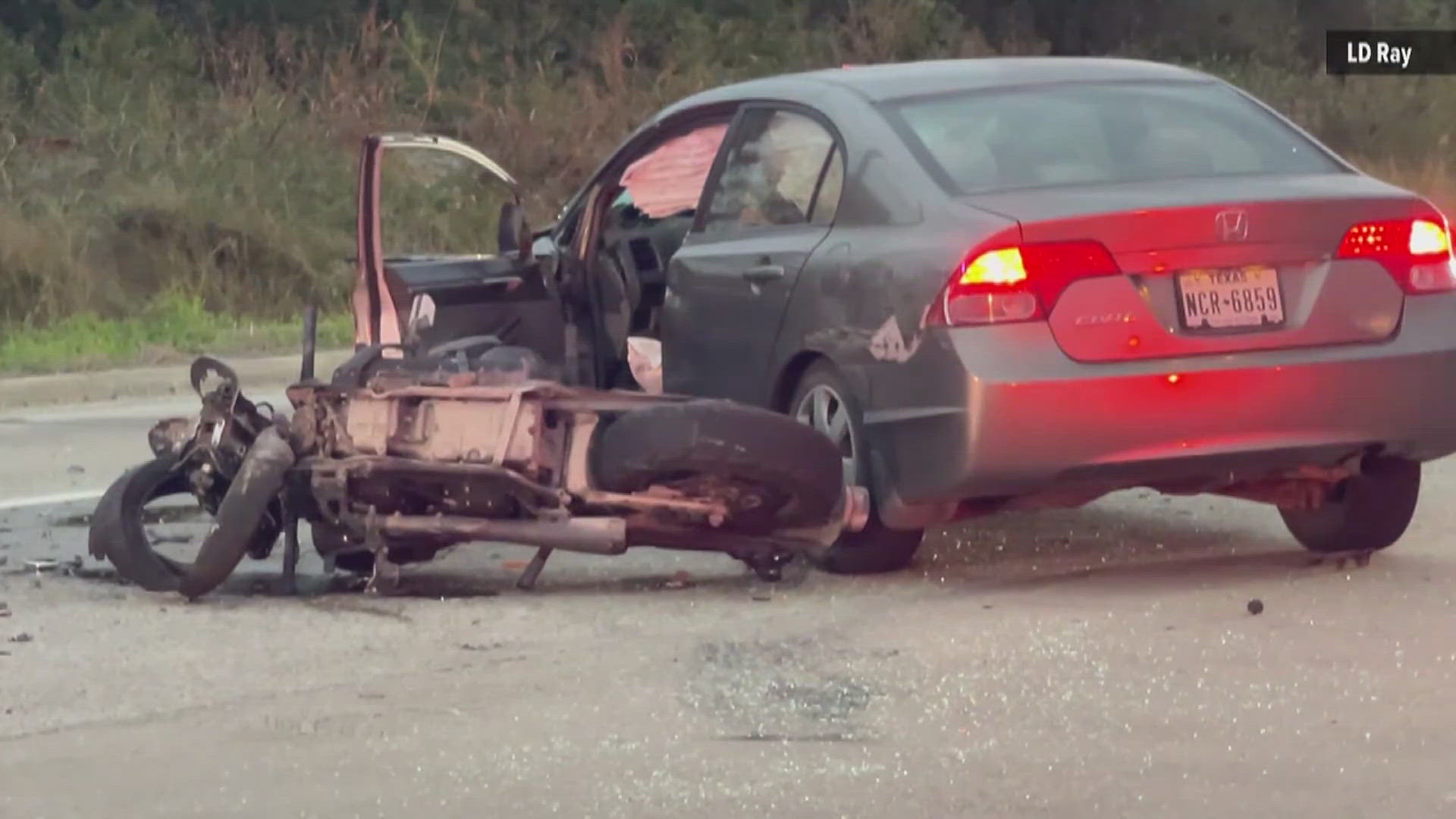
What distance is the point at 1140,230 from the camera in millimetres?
6750

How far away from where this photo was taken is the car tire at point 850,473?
715 centimetres

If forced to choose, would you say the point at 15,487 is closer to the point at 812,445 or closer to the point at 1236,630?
the point at 812,445

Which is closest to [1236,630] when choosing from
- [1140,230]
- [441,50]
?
[1140,230]

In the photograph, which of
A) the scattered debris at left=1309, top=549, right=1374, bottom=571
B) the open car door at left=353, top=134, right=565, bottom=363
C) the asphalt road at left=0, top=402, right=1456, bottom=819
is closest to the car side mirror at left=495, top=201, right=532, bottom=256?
the open car door at left=353, top=134, right=565, bottom=363

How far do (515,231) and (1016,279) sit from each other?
2496mm

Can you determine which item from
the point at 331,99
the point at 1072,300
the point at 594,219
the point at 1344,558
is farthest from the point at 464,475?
the point at 331,99

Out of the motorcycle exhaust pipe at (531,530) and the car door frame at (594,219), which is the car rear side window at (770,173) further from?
the motorcycle exhaust pipe at (531,530)

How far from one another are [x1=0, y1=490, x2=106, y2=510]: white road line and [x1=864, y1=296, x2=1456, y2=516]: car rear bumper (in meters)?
3.94

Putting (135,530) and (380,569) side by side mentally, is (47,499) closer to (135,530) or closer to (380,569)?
(135,530)

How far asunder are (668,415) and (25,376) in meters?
7.74

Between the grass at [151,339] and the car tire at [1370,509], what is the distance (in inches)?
331

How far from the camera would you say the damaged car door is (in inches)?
297

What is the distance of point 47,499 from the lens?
31.9ft

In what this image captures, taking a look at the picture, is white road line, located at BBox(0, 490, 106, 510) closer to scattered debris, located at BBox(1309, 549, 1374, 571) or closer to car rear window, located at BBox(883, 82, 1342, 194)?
car rear window, located at BBox(883, 82, 1342, 194)
